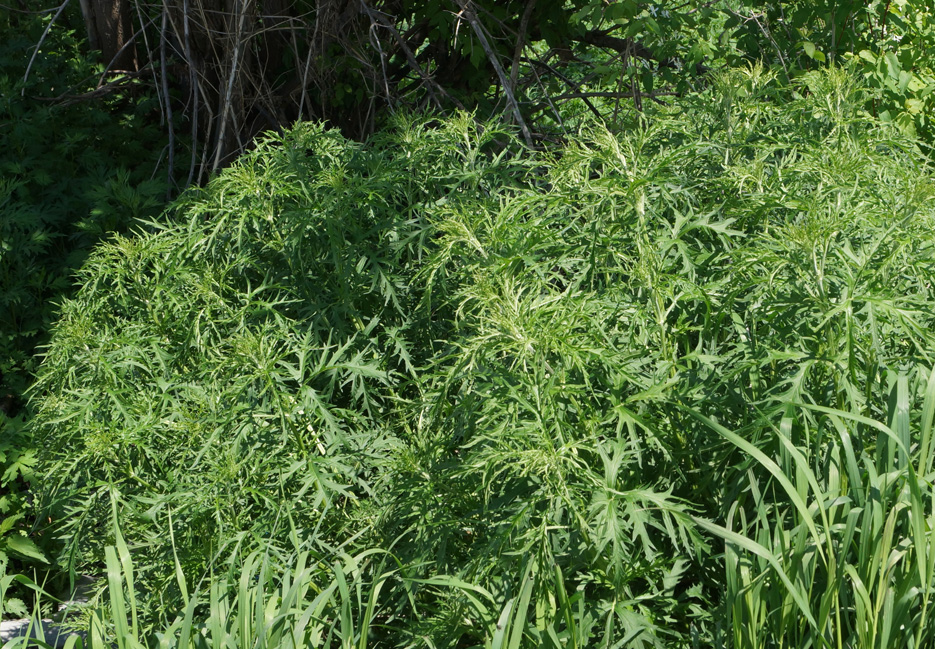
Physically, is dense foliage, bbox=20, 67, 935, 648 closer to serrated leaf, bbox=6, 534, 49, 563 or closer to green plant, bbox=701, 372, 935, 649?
green plant, bbox=701, 372, 935, 649

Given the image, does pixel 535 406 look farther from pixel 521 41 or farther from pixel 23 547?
pixel 521 41

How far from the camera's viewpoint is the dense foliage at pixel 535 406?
6.16 ft

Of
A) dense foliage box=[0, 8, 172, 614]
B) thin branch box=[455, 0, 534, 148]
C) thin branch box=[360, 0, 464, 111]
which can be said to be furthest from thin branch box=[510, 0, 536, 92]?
dense foliage box=[0, 8, 172, 614]

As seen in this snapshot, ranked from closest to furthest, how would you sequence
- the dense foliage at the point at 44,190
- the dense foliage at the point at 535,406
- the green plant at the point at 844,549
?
the green plant at the point at 844,549, the dense foliage at the point at 535,406, the dense foliage at the point at 44,190

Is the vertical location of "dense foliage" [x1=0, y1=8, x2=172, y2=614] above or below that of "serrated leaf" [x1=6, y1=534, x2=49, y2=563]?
above

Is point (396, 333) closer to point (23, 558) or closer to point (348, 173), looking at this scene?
point (348, 173)

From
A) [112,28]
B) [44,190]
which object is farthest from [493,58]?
[112,28]

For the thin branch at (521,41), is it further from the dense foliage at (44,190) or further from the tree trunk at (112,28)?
the tree trunk at (112,28)

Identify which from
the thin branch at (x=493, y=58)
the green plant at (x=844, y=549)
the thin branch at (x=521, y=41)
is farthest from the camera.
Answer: the thin branch at (x=521, y=41)

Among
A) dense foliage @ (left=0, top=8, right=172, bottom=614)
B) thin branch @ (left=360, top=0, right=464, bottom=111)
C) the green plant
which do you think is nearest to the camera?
the green plant

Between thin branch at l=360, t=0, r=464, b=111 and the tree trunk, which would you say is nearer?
thin branch at l=360, t=0, r=464, b=111

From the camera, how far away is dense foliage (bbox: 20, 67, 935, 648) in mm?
1879

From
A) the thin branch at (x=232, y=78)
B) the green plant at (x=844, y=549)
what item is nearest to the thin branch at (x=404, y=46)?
the thin branch at (x=232, y=78)

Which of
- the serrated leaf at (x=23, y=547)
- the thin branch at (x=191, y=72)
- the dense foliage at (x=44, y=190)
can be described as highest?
the thin branch at (x=191, y=72)
